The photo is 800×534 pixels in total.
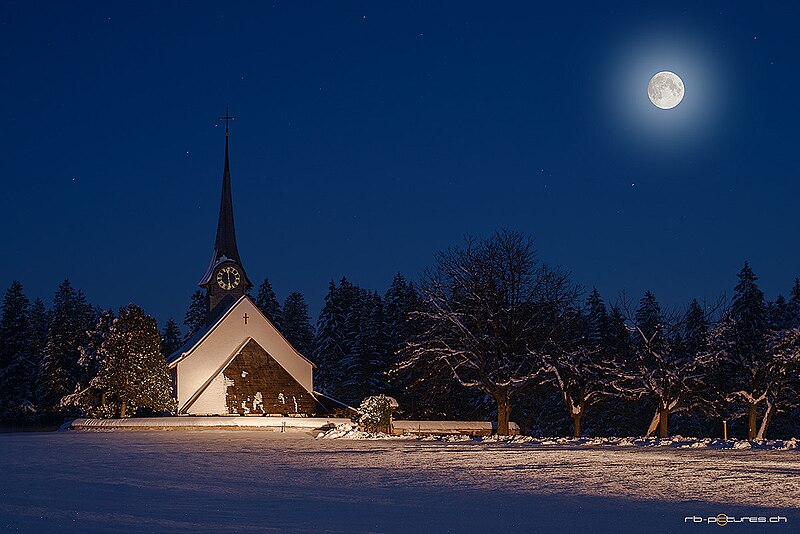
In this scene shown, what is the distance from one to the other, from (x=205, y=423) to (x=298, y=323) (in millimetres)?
43287

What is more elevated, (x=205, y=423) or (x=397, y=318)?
(x=397, y=318)

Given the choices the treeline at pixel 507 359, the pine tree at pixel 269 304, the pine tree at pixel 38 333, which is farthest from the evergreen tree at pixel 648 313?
the pine tree at pixel 38 333

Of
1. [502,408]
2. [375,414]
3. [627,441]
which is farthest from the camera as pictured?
[502,408]

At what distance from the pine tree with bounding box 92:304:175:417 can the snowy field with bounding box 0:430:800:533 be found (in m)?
15.8

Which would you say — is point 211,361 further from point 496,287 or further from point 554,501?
point 554,501

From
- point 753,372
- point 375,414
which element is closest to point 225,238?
point 375,414

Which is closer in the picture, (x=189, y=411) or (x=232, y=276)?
(x=189, y=411)

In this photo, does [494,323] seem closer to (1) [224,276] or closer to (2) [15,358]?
(1) [224,276]

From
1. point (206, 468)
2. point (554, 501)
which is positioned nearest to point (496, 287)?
point (206, 468)

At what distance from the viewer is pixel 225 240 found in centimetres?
5547

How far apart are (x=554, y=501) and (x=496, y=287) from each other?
84.9 ft

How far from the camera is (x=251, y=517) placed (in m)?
10.9

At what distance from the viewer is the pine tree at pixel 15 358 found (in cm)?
6788

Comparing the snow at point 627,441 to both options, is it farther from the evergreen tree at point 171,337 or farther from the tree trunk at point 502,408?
the evergreen tree at point 171,337
